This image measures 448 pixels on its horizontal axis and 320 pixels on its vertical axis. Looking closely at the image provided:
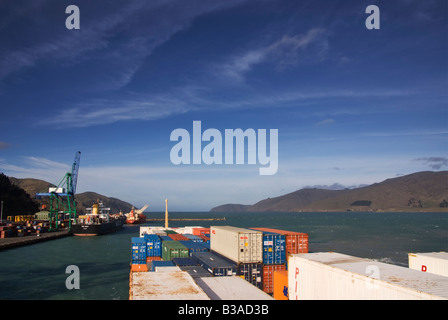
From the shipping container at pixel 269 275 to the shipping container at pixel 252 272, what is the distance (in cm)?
38

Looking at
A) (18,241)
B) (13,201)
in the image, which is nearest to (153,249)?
(18,241)

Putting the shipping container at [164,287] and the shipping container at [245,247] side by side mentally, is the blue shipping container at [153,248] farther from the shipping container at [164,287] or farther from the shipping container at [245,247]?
the shipping container at [164,287]

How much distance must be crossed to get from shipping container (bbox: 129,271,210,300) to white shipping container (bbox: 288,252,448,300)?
7066mm

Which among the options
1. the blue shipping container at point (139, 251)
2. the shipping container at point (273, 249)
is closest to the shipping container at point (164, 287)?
the shipping container at point (273, 249)

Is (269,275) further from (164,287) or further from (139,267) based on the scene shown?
(139,267)

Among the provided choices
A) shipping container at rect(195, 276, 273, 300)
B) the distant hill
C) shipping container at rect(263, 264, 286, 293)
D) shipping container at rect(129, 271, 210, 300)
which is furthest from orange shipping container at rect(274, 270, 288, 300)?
the distant hill

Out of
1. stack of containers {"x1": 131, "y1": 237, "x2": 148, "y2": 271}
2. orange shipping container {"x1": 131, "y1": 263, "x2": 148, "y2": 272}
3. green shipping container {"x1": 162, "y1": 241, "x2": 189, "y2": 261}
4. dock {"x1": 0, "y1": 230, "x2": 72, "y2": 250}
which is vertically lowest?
dock {"x1": 0, "y1": 230, "x2": 72, "y2": 250}

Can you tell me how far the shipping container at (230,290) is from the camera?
15703 mm

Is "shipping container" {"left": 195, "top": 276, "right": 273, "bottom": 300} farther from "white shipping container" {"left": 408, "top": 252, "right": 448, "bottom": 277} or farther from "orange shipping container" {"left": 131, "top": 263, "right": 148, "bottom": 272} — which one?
"orange shipping container" {"left": 131, "top": 263, "right": 148, "bottom": 272}

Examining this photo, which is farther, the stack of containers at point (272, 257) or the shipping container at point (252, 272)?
the stack of containers at point (272, 257)

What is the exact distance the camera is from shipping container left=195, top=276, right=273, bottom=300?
15.7 metres

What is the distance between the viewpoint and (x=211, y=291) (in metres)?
17.3

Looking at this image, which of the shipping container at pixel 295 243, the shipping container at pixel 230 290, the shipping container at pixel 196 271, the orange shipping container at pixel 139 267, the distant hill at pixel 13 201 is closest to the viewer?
the shipping container at pixel 230 290
